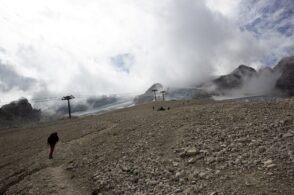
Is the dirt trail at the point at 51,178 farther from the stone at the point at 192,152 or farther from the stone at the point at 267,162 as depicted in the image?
the stone at the point at 267,162

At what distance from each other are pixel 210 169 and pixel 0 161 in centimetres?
2445

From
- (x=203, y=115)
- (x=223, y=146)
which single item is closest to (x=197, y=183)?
(x=223, y=146)

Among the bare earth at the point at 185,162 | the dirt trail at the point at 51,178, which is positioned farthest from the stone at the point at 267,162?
the dirt trail at the point at 51,178

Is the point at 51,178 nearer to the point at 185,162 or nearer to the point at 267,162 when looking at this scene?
the point at 185,162

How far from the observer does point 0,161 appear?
108 ft

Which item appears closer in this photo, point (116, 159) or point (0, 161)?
point (116, 159)

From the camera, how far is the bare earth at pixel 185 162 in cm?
1354

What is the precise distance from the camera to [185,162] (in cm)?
1680

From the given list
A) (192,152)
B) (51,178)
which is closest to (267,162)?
(192,152)

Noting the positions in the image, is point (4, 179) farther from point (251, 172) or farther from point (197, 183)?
point (251, 172)

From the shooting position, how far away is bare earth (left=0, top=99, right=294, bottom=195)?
13.5 m

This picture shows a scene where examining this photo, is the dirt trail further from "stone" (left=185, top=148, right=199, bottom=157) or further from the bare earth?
"stone" (left=185, top=148, right=199, bottom=157)

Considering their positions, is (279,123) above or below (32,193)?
above

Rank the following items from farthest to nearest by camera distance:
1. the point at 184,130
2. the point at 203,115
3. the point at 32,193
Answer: the point at 203,115, the point at 184,130, the point at 32,193
